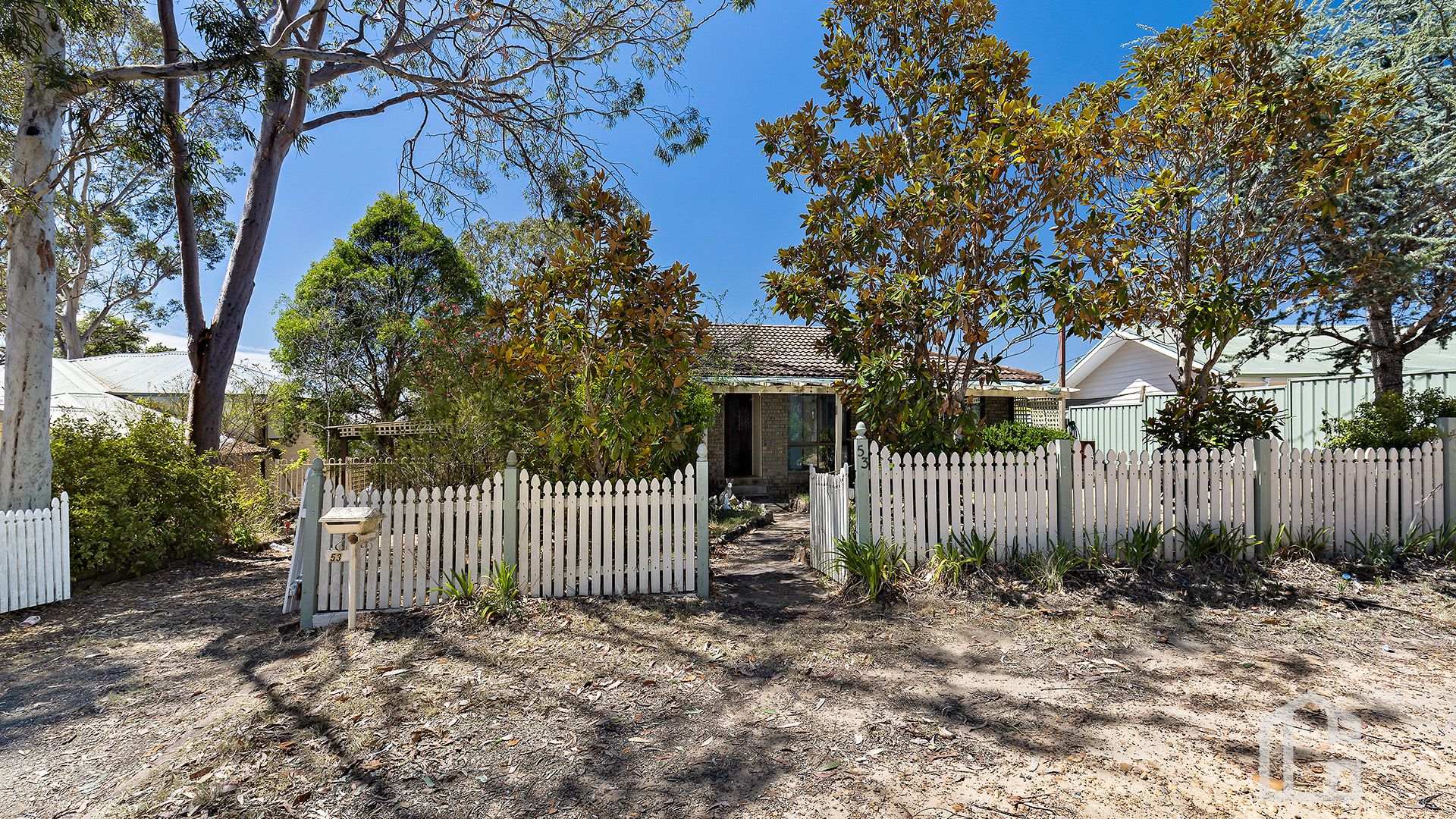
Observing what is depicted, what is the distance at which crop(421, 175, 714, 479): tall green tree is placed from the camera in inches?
256

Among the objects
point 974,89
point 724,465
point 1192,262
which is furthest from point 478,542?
point 724,465

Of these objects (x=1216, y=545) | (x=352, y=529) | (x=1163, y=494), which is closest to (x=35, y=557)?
(x=352, y=529)

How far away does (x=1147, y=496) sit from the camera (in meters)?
6.82

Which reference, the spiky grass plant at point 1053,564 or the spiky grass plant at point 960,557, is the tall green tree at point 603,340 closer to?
the spiky grass plant at point 960,557

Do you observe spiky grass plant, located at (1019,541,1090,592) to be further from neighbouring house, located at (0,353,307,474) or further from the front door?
neighbouring house, located at (0,353,307,474)

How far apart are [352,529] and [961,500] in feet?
18.5

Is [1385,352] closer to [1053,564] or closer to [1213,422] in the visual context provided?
[1213,422]

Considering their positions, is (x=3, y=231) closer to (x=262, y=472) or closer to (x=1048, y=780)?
Result: (x=262, y=472)

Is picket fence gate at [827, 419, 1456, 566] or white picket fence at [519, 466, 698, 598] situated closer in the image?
white picket fence at [519, 466, 698, 598]

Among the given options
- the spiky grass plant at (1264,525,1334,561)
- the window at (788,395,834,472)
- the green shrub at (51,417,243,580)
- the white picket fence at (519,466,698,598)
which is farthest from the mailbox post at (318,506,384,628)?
the window at (788,395,834,472)

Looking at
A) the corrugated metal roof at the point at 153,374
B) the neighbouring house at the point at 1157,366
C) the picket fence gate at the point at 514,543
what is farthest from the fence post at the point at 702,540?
the corrugated metal roof at the point at 153,374

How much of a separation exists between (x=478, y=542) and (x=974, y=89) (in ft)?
23.7

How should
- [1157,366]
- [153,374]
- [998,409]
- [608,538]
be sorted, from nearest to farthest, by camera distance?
[608,538] < [998,409] < [153,374] < [1157,366]

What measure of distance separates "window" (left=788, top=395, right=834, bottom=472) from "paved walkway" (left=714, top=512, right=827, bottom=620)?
5163 millimetres
